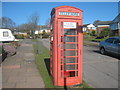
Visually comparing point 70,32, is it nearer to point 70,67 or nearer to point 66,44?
point 66,44

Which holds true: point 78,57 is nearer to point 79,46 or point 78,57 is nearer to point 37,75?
point 79,46

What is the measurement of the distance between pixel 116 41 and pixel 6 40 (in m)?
20.2

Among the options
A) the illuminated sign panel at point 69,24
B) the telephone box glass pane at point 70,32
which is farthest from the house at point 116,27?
the illuminated sign panel at point 69,24

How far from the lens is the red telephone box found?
15.4 feet

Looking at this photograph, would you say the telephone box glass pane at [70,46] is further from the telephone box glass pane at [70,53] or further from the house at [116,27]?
the house at [116,27]

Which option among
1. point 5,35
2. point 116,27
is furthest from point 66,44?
point 116,27

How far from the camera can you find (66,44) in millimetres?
4949

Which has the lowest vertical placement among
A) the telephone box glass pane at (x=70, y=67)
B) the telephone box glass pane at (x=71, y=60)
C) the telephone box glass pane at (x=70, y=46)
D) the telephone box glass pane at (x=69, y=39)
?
the telephone box glass pane at (x=70, y=67)

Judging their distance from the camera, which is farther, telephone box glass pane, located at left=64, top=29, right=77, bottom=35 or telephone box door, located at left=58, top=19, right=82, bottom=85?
telephone box glass pane, located at left=64, top=29, right=77, bottom=35

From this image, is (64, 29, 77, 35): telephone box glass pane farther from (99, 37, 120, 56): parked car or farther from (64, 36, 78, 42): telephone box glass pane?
(99, 37, 120, 56): parked car

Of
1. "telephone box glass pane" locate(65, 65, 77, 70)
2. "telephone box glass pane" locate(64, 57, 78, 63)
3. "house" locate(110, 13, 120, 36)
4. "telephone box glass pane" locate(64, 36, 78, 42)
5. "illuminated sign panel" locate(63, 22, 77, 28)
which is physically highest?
"house" locate(110, 13, 120, 36)

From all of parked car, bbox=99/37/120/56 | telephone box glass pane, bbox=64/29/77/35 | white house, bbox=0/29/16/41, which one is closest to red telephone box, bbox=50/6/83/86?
telephone box glass pane, bbox=64/29/77/35

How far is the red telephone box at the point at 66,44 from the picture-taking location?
15.4 feet

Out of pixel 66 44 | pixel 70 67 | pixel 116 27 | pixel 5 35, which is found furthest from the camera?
pixel 116 27
